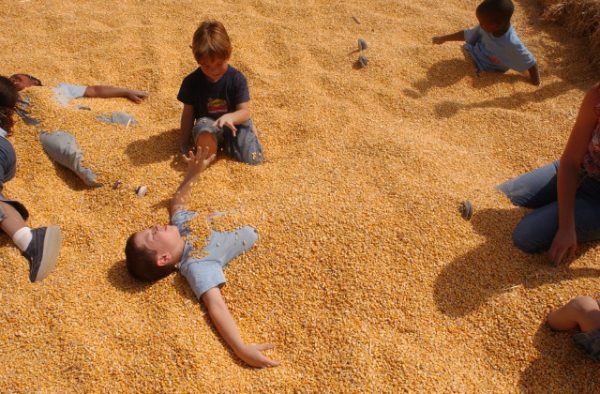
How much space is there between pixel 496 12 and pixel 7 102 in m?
3.81

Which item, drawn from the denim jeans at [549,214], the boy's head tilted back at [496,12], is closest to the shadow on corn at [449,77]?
the boy's head tilted back at [496,12]

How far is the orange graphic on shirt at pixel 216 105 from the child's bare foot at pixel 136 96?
0.88 m

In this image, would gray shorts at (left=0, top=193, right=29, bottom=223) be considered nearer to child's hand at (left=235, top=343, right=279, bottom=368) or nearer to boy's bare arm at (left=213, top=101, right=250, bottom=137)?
boy's bare arm at (left=213, top=101, right=250, bottom=137)

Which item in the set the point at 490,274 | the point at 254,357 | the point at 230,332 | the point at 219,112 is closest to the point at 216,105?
the point at 219,112

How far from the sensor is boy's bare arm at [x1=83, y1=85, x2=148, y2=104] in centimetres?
362

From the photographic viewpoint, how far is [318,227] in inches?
97.7

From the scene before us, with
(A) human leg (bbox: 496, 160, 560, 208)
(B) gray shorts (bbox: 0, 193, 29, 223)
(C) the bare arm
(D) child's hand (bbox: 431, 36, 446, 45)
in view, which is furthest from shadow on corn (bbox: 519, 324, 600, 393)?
(D) child's hand (bbox: 431, 36, 446, 45)

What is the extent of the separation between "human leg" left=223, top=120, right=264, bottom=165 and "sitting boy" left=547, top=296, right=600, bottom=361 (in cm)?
194

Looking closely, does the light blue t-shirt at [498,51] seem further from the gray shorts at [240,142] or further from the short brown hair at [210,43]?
the short brown hair at [210,43]

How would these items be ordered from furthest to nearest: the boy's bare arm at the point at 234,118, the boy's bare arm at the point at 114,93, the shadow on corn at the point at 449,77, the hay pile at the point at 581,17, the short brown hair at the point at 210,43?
the hay pile at the point at 581,17 → the shadow on corn at the point at 449,77 → the boy's bare arm at the point at 114,93 → the boy's bare arm at the point at 234,118 → the short brown hair at the point at 210,43

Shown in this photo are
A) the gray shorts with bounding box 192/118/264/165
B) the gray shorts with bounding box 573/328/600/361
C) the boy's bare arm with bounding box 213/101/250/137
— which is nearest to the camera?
the gray shorts with bounding box 573/328/600/361

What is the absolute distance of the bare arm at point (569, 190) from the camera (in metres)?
2.34

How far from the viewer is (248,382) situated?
1.99m

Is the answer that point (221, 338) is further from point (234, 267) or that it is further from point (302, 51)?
point (302, 51)
